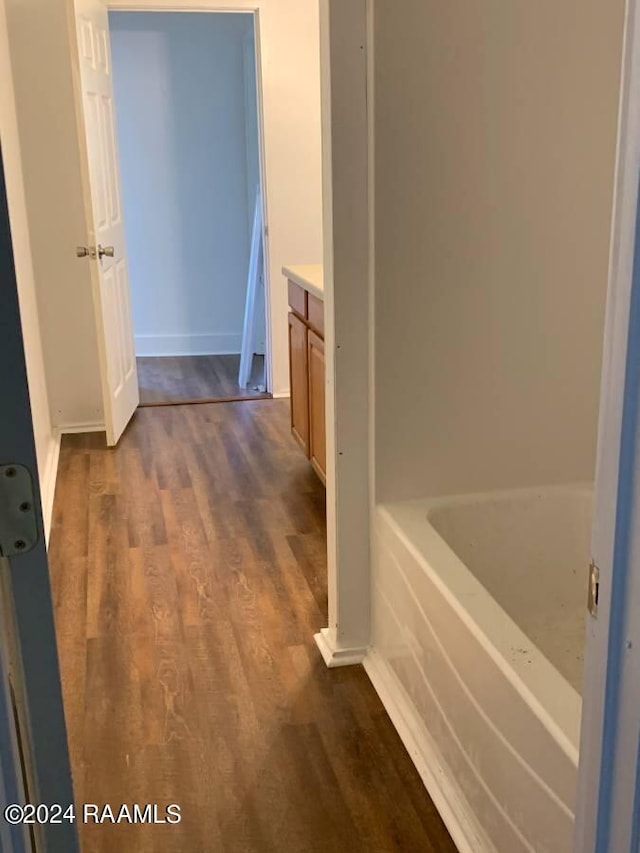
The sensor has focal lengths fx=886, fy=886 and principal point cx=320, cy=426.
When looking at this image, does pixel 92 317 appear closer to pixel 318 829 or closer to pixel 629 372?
pixel 318 829

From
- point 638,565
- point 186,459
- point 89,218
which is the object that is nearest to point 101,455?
point 186,459

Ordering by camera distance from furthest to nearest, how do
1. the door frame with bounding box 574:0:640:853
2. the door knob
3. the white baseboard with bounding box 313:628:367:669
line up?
the door knob → the white baseboard with bounding box 313:628:367:669 → the door frame with bounding box 574:0:640:853

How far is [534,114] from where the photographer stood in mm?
2188

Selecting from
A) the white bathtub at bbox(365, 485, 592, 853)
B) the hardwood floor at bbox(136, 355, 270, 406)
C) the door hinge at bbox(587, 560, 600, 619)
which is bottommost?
the hardwood floor at bbox(136, 355, 270, 406)

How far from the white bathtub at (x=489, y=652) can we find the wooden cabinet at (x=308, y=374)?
1.17m

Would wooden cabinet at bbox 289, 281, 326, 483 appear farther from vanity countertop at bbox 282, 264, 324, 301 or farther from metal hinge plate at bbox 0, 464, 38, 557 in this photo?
metal hinge plate at bbox 0, 464, 38, 557

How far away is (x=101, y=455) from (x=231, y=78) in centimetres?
309

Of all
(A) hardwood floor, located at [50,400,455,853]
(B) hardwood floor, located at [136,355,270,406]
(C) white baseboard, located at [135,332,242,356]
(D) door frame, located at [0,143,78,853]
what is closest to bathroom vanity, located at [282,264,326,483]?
(A) hardwood floor, located at [50,400,455,853]

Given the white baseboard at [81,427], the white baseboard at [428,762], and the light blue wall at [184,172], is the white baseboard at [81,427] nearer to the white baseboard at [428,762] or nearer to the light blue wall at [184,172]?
the light blue wall at [184,172]

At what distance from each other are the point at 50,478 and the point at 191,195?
300cm

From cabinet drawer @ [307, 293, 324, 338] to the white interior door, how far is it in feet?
3.63

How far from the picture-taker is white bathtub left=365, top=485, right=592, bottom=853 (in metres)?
1.54

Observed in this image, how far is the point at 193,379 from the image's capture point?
5.75 metres

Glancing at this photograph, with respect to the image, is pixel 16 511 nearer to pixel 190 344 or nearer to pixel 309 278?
pixel 309 278
